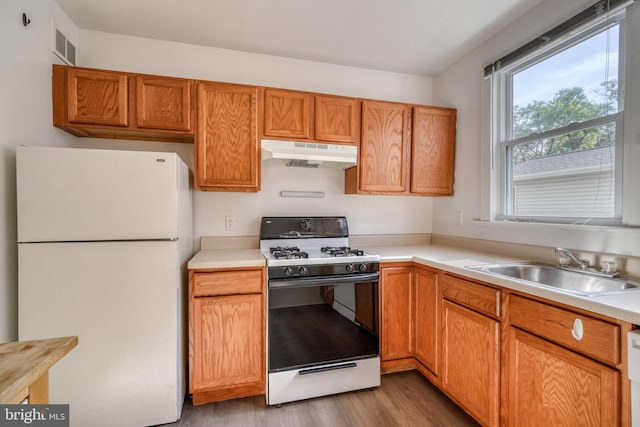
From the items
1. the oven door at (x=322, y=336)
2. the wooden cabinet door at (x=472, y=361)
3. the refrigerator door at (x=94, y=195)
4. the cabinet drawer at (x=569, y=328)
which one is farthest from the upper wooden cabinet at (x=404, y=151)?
the refrigerator door at (x=94, y=195)

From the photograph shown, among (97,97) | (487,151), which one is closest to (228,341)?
(97,97)

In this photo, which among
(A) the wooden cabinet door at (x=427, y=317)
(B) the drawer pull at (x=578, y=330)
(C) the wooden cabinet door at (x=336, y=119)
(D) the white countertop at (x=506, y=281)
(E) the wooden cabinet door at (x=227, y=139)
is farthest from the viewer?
(C) the wooden cabinet door at (x=336, y=119)

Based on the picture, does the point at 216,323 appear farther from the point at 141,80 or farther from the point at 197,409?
the point at 141,80

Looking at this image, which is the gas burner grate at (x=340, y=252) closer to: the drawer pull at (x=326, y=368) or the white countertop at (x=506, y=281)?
the white countertop at (x=506, y=281)

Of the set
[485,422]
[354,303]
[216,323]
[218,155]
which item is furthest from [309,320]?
[218,155]

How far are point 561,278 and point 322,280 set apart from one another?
1.41 m

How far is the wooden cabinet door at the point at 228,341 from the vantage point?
188cm

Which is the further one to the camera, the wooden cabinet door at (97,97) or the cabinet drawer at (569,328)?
the wooden cabinet door at (97,97)

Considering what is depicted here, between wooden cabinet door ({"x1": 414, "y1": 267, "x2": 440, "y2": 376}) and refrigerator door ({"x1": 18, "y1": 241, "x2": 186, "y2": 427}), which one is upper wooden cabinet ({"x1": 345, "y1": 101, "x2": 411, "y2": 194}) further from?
refrigerator door ({"x1": 18, "y1": 241, "x2": 186, "y2": 427})

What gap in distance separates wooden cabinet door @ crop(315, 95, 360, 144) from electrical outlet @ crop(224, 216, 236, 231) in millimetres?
979

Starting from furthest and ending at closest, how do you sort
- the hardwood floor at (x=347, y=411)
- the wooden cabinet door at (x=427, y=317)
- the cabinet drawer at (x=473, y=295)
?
1. the wooden cabinet door at (x=427, y=317)
2. the hardwood floor at (x=347, y=411)
3. the cabinet drawer at (x=473, y=295)

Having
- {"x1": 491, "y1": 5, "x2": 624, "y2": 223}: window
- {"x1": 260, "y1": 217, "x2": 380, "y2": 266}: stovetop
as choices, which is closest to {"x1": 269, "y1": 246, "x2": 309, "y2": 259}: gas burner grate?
{"x1": 260, "y1": 217, "x2": 380, "y2": 266}: stovetop

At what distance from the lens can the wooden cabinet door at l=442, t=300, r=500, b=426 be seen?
157 cm

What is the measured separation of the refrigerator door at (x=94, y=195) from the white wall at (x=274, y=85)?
2.37 ft
